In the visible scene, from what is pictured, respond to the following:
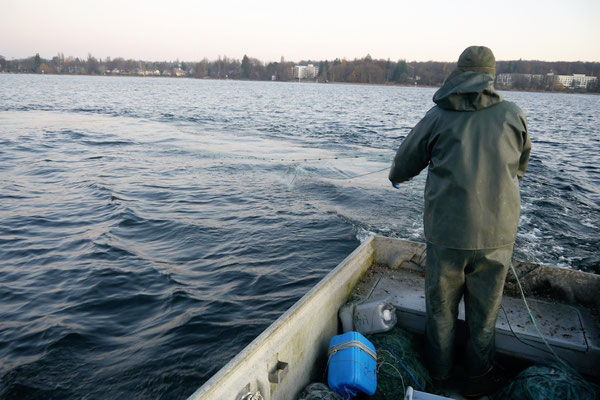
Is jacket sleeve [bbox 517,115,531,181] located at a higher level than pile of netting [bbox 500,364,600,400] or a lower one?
higher

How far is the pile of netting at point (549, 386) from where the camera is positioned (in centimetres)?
303

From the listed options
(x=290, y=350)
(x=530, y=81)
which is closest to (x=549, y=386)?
(x=290, y=350)

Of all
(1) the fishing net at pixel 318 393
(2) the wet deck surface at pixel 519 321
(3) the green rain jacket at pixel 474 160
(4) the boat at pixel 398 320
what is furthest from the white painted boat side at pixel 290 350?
(3) the green rain jacket at pixel 474 160

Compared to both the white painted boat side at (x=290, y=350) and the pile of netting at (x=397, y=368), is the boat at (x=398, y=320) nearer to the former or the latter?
the white painted boat side at (x=290, y=350)

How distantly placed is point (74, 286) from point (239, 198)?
5493 millimetres

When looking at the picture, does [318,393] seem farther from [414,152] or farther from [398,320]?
[414,152]

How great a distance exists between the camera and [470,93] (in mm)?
2811

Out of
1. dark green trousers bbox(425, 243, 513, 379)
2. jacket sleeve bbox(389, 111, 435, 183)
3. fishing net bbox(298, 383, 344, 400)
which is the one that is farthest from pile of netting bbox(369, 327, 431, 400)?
jacket sleeve bbox(389, 111, 435, 183)

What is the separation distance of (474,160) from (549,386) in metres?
1.76

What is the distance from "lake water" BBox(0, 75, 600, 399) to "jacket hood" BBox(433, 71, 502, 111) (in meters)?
4.14

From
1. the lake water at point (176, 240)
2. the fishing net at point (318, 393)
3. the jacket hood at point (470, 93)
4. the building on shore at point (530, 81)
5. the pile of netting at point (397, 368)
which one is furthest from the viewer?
the building on shore at point (530, 81)

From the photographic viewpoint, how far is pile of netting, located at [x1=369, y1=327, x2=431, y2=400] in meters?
3.45

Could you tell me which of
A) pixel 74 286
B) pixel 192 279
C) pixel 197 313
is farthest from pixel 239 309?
pixel 74 286

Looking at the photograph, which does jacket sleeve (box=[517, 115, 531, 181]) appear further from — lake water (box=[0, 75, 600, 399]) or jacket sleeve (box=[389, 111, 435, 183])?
lake water (box=[0, 75, 600, 399])
